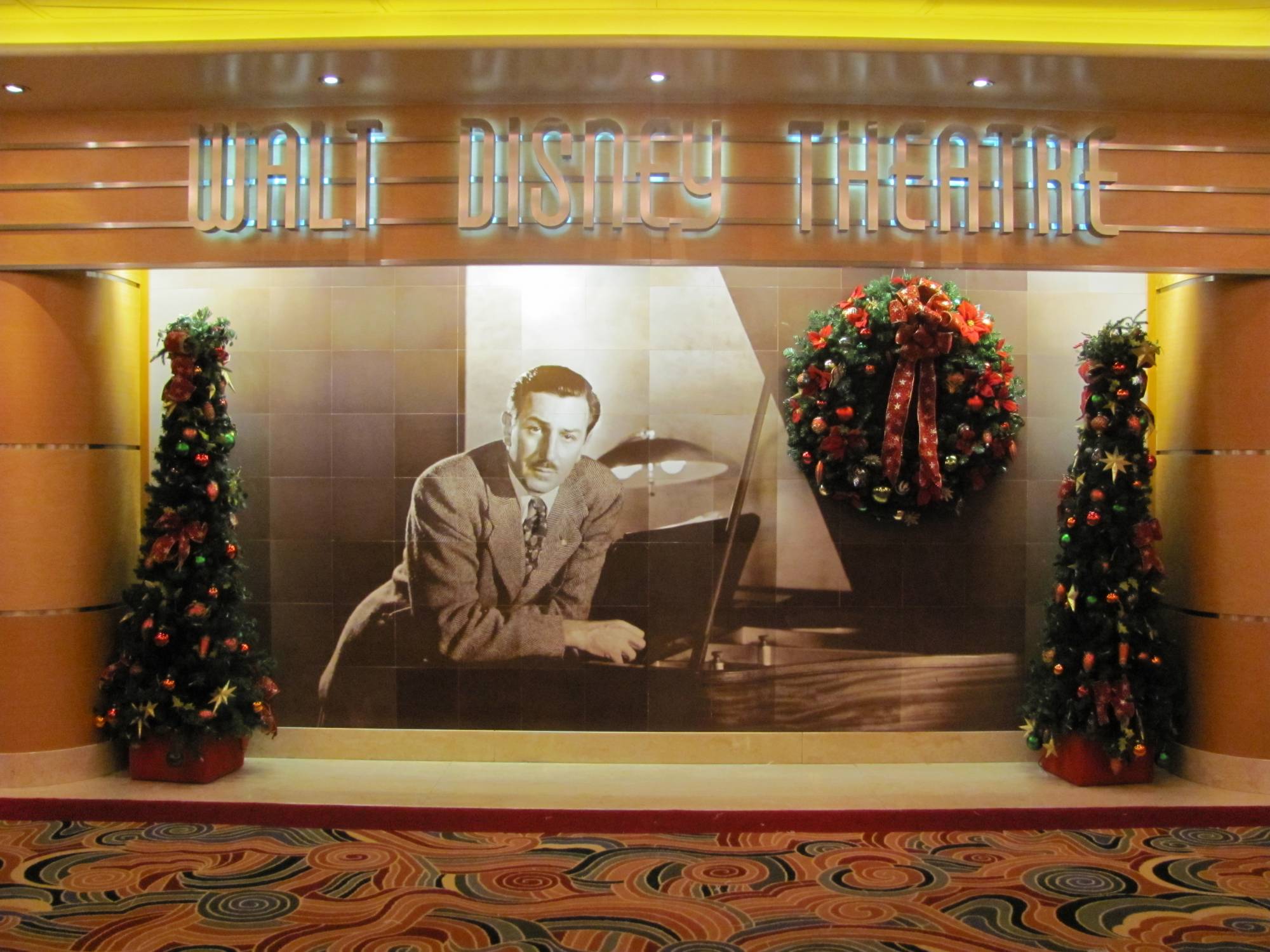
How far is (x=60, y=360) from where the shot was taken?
19.0ft

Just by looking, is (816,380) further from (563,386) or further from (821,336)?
(563,386)

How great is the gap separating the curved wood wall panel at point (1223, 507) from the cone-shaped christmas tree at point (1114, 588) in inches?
8.2

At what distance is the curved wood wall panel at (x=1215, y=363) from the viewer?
572 cm

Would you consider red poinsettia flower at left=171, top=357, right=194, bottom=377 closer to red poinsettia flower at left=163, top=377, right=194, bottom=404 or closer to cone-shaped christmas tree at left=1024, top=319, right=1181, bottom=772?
red poinsettia flower at left=163, top=377, right=194, bottom=404

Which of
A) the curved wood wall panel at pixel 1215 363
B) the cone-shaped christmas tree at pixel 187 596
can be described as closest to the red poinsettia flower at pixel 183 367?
the cone-shaped christmas tree at pixel 187 596

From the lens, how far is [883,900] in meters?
4.41

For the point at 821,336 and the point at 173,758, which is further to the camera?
the point at 821,336

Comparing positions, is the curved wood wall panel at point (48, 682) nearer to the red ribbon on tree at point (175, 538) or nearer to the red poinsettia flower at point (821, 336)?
the red ribbon on tree at point (175, 538)

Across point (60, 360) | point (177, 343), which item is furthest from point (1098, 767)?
point (60, 360)

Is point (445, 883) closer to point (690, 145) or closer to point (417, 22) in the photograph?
point (690, 145)

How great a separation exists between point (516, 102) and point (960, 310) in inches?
107

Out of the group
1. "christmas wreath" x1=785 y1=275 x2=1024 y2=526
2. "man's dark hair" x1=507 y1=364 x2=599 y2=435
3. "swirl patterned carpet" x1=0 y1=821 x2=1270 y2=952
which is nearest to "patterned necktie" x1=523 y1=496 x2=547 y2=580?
"man's dark hair" x1=507 y1=364 x2=599 y2=435

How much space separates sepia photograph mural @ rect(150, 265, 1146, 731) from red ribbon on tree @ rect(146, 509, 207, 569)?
82 centimetres

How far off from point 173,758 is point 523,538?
7.24ft
